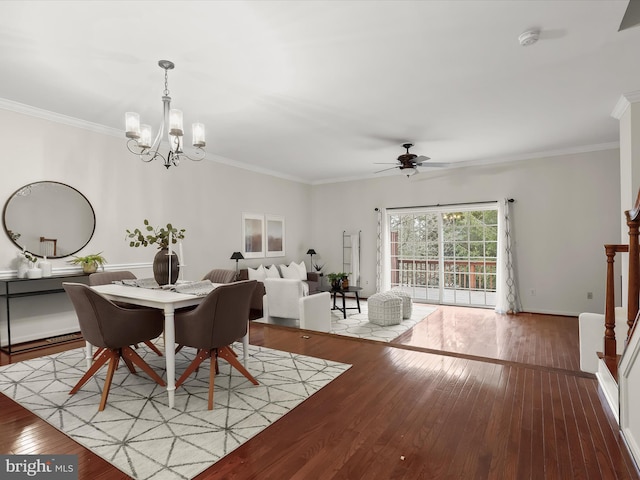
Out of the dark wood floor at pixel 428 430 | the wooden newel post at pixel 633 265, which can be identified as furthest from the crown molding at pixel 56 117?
the wooden newel post at pixel 633 265

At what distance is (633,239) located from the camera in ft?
8.16

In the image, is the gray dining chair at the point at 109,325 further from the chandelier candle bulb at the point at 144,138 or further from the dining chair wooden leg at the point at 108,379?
the chandelier candle bulb at the point at 144,138

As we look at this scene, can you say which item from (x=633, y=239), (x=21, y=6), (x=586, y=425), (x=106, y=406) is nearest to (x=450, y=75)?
(x=633, y=239)

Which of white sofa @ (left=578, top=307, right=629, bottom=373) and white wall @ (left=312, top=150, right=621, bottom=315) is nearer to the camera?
white sofa @ (left=578, top=307, right=629, bottom=373)

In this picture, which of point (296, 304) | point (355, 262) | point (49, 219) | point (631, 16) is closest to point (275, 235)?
point (355, 262)

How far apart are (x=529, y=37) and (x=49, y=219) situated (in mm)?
5091

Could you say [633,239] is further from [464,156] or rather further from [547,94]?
[464,156]

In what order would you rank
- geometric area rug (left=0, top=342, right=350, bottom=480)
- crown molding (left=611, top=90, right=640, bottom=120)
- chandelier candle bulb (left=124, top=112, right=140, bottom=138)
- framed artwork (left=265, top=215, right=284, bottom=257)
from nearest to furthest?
1. geometric area rug (left=0, top=342, right=350, bottom=480)
2. chandelier candle bulb (left=124, top=112, right=140, bottom=138)
3. crown molding (left=611, top=90, right=640, bottom=120)
4. framed artwork (left=265, top=215, right=284, bottom=257)

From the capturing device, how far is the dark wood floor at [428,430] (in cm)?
171

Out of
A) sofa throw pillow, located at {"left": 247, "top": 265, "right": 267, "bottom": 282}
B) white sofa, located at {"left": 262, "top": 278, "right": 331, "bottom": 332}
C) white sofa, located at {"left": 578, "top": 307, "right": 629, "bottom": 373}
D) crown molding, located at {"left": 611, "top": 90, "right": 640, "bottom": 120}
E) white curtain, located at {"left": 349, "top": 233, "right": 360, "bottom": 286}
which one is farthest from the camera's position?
white curtain, located at {"left": 349, "top": 233, "right": 360, "bottom": 286}

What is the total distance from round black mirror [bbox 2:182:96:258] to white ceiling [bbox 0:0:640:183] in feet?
3.16

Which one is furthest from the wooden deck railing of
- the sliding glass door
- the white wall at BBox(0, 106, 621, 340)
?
the white wall at BBox(0, 106, 621, 340)

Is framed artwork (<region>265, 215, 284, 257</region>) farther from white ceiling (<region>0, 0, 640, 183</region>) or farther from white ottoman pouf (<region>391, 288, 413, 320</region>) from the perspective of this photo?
white ottoman pouf (<region>391, 288, 413, 320</region>)

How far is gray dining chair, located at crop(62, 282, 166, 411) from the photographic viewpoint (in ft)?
7.47
